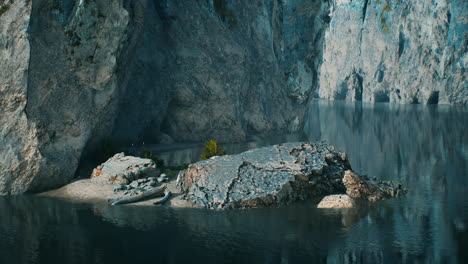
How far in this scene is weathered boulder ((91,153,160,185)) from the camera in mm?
32156

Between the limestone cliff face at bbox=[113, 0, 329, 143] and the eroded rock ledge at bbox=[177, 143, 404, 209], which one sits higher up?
the limestone cliff face at bbox=[113, 0, 329, 143]

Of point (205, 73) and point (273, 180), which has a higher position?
point (205, 73)

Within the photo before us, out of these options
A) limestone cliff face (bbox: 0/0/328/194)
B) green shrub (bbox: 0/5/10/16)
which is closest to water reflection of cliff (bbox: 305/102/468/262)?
limestone cliff face (bbox: 0/0/328/194)

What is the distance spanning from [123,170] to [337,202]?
12.7 metres

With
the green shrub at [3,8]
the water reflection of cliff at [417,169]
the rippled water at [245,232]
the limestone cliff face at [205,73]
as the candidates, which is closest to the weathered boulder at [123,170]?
the rippled water at [245,232]

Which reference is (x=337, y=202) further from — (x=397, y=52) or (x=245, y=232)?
(x=397, y=52)

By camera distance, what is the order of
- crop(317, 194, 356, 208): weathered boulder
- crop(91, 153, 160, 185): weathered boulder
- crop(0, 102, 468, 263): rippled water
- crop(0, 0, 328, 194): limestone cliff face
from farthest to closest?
crop(91, 153, 160, 185): weathered boulder, crop(0, 0, 328, 194): limestone cliff face, crop(317, 194, 356, 208): weathered boulder, crop(0, 102, 468, 263): rippled water

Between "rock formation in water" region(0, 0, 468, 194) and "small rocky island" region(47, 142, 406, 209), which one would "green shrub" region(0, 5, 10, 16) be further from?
"small rocky island" region(47, 142, 406, 209)

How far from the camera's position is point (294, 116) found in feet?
231

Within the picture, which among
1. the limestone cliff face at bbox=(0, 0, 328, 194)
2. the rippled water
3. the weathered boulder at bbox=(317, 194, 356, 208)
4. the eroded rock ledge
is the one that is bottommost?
the rippled water

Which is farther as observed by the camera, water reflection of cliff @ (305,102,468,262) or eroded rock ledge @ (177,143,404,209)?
eroded rock ledge @ (177,143,404,209)

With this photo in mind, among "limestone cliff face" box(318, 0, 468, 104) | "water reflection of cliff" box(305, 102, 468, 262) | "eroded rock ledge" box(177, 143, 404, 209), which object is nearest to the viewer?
"water reflection of cliff" box(305, 102, 468, 262)

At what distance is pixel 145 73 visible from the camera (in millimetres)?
50031

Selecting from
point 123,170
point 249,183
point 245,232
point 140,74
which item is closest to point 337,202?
point 249,183
